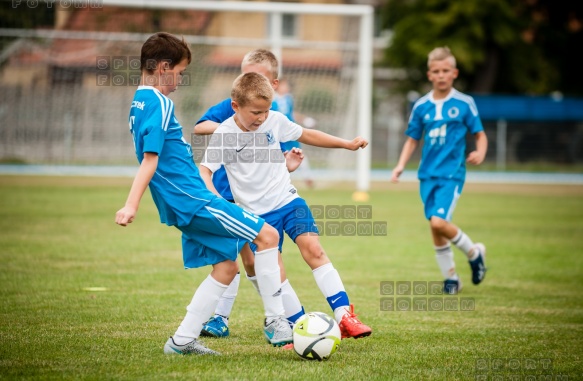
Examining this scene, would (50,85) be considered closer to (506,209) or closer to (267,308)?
(506,209)

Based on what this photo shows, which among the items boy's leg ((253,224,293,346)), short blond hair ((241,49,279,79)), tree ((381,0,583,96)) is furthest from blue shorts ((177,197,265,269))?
tree ((381,0,583,96))

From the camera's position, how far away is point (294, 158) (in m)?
5.08

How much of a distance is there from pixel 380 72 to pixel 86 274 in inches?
1288

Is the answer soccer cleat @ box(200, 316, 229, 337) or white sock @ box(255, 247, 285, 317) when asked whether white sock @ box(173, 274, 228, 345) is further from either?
soccer cleat @ box(200, 316, 229, 337)

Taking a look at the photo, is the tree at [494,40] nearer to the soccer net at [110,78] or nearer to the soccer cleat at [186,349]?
the soccer net at [110,78]

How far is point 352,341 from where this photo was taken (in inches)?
204

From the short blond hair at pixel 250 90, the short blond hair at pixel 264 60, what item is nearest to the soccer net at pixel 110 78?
the short blond hair at pixel 264 60

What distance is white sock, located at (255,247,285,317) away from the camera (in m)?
4.67

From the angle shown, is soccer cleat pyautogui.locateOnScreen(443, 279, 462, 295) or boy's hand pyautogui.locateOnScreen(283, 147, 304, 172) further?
soccer cleat pyautogui.locateOnScreen(443, 279, 462, 295)

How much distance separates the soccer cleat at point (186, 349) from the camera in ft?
14.8

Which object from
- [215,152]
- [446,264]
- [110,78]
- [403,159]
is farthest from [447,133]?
[110,78]

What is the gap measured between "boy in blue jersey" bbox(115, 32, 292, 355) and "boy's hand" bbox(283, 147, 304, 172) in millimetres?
613

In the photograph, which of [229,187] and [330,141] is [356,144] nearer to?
[330,141]

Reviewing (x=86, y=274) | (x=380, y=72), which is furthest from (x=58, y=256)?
(x=380, y=72)
